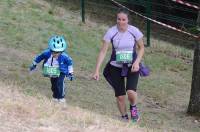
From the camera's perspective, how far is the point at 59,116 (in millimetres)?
5578

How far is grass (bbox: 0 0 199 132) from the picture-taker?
6.78m

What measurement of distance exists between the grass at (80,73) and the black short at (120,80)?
0.41 m

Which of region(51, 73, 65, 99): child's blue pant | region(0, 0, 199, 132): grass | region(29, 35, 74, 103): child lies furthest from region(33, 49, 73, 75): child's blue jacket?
region(0, 0, 199, 132): grass

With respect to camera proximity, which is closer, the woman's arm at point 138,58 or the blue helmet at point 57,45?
the woman's arm at point 138,58

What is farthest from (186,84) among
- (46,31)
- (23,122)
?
(23,122)

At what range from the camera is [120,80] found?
23.5ft

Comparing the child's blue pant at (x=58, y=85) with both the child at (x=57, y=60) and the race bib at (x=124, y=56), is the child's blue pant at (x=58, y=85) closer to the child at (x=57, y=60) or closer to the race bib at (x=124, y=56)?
the child at (x=57, y=60)

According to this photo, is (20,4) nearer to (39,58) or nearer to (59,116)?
(39,58)

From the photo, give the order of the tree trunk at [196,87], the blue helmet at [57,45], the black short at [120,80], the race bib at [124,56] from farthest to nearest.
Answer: the tree trunk at [196,87]
the blue helmet at [57,45]
the black short at [120,80]
the race bib at [124,56]

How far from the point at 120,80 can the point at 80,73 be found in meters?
3.32

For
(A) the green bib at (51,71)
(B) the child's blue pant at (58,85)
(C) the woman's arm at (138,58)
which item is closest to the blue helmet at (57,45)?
(A) the green bib at (51,71)

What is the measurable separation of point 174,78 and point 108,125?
5.85 meters

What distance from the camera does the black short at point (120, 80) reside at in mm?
7065

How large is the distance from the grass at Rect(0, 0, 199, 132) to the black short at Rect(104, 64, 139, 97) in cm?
41
